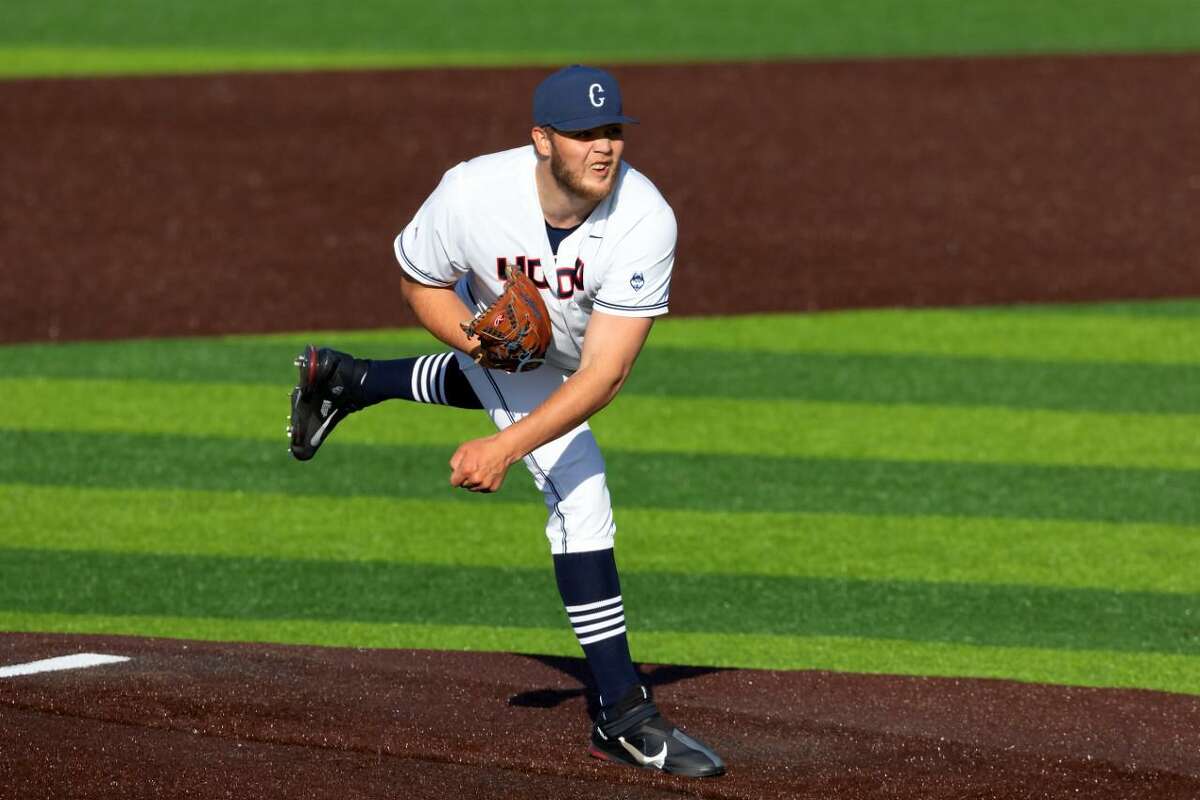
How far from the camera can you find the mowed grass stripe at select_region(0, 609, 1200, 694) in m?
7.02

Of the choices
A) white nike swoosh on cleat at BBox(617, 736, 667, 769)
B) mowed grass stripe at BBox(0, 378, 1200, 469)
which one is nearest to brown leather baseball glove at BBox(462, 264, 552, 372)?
white nike swoosh on cleat at BBox(617, 736, 667, 769)

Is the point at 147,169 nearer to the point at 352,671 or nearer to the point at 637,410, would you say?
the point at 637,410

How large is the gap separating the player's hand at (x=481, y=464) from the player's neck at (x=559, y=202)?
0.76 meters

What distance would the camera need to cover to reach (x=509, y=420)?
5.77 metres

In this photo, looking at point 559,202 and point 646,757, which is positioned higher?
point 559,202

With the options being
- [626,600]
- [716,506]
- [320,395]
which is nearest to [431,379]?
[320,395]

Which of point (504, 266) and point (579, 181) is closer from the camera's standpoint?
point (579, 181)

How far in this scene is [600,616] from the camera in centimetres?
546

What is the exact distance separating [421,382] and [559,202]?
1.13 meters

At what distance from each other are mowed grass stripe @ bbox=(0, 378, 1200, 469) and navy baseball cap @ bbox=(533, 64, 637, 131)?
14.6ft

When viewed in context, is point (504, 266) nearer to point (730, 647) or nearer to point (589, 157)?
point (589, 157)

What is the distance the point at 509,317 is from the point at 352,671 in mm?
1612

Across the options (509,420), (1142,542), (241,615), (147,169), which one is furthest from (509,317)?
(147,169)

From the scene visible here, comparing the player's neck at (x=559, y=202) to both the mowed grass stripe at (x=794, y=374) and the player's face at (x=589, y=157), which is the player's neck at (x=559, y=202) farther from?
the mowed grass stripe at (x=794, y=374)
